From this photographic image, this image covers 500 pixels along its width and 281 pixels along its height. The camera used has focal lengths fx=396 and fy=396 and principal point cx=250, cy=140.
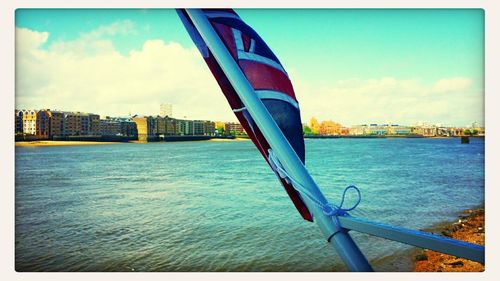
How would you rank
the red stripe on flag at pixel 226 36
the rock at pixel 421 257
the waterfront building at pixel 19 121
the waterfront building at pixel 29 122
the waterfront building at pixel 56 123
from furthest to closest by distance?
the waterfront building at pixel 56 123 < the rock at pixel 421 257 < the waterfront building at pixel 29 122 < the waterfront building at pixel 19 121 < the red stripe on flag at pixel 226 36

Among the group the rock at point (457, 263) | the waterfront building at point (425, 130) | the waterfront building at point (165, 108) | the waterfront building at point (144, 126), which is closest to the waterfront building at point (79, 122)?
the waterfront building at point (165, 108)

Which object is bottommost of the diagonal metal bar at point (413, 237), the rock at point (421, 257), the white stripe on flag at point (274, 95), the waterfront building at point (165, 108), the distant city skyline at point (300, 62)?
the rock at point (421, 257)

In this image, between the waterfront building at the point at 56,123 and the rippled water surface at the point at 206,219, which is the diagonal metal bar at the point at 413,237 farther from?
the waterfront building at the point at 56,123

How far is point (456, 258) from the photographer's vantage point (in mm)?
A: 2930

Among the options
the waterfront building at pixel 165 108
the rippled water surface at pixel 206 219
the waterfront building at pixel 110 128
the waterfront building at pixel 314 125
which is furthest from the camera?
the waterfront building at pixel 110 128

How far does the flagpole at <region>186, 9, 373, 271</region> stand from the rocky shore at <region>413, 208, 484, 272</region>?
1887mm

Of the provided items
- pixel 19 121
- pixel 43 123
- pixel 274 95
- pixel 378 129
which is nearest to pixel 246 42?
pixel 274 95

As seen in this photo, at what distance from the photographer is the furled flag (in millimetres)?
987

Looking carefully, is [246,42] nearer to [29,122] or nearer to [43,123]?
[29,122]

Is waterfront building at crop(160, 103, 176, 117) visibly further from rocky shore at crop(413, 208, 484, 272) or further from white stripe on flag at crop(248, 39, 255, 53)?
white stripe on flag at crop(248, 39, 255, 53)

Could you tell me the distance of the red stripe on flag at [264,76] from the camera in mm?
987

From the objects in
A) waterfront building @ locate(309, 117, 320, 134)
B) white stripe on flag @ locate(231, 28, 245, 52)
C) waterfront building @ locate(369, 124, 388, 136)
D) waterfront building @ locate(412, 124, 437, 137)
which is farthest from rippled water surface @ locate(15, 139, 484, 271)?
white stripe on flag @ locate(231, 28, 245, 52)
